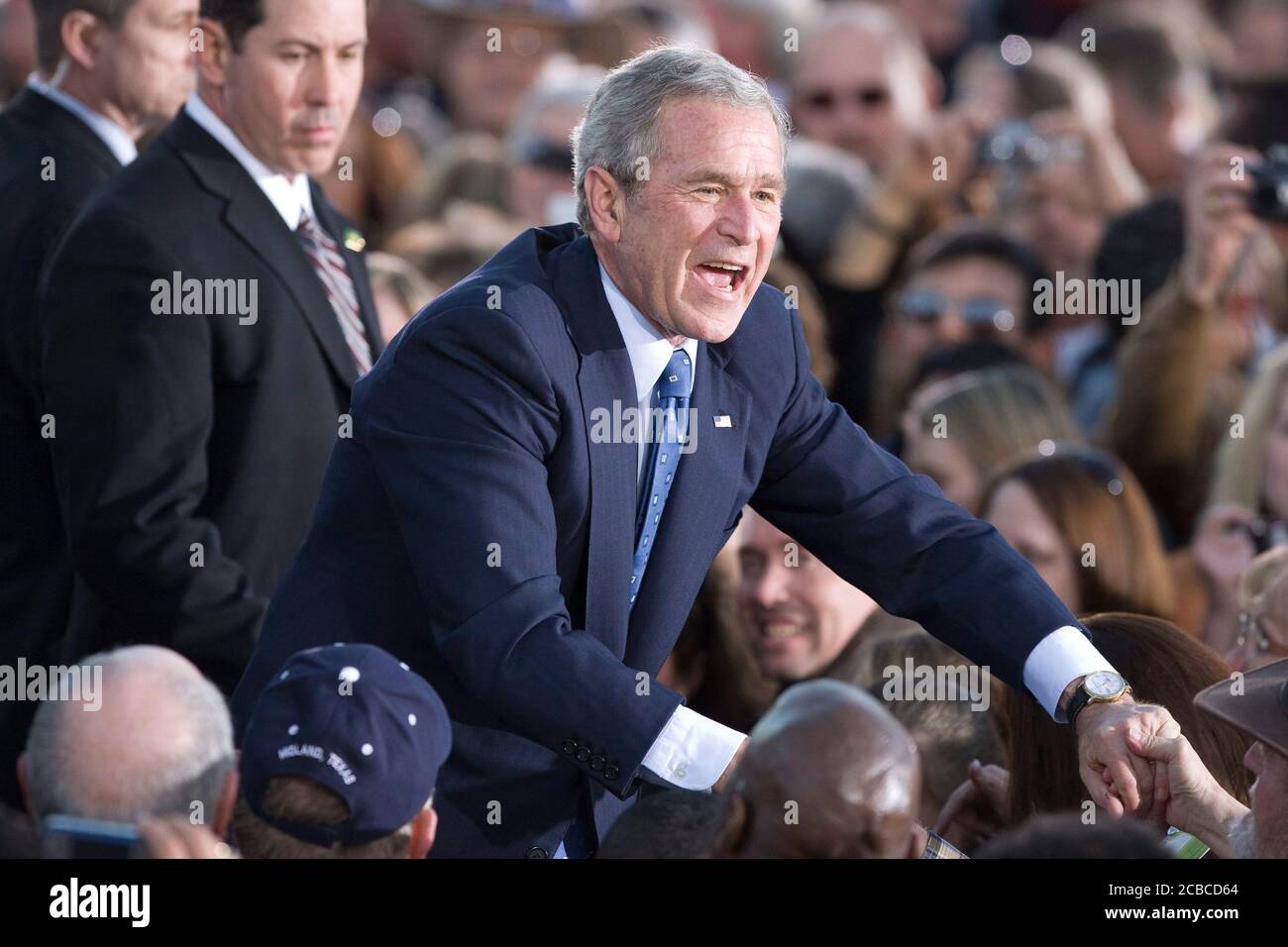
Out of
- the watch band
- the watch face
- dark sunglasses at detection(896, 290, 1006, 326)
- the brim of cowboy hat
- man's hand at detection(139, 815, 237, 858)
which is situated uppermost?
dark sunglasses at detection(896, 290, 1006, 326)

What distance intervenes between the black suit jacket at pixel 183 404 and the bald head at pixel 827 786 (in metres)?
1.74

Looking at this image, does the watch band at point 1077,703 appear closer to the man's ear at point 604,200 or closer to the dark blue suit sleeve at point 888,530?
the dark blue suit sleeve at point 888,530

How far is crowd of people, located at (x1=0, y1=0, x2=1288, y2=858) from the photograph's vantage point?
286 cm

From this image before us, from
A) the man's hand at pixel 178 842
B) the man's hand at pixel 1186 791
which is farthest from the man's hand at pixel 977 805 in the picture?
the man's hand at pixel 178 842

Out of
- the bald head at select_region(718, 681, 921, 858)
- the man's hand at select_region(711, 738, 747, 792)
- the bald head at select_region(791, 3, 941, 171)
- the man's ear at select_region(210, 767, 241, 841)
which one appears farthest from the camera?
the bald head at select_region(791, 3, 941, 171)

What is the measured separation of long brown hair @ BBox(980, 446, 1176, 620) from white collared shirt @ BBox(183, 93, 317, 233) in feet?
6.23

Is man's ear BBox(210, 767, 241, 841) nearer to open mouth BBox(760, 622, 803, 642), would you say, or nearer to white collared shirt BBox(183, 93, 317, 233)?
white collared shirt BBox(183, 93, 317, 233)

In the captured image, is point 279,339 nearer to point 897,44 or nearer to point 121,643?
point 121,643

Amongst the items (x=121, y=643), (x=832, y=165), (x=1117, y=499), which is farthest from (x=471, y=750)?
(x=832, y=165)

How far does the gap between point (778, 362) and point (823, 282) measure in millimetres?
4208

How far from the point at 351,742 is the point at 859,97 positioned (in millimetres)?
6891

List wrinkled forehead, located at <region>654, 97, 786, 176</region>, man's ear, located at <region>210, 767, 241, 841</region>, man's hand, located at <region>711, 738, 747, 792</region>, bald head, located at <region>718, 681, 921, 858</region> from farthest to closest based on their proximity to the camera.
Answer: wrinkled forehead, located at <region>654, 97, 786, 176</region> < man's hand, located at <region>711, 738, 747, 792</region> < man's ear, located at <region>210, 767, 241, 841</region> < bald head, located at <region>718, 681, 921, 858</region>

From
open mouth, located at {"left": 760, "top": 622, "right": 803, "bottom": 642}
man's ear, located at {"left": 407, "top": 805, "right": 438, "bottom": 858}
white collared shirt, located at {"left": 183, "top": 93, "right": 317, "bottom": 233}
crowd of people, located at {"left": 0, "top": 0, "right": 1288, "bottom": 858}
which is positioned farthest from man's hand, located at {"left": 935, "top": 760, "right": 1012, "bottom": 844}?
white collared shirt, located at {"left": 183, "top": 93, "right": 317, "bottom": 233}

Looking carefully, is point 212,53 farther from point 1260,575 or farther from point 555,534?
point 1260,575
